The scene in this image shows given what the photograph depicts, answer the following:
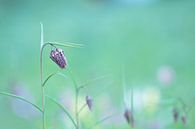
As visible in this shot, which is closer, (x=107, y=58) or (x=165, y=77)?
(x=165, y=77)

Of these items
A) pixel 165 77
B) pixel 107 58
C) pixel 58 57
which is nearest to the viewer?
Result: pixel 58 57

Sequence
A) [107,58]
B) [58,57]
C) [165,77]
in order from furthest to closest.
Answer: [107,58]
[165,77]
[58,57]

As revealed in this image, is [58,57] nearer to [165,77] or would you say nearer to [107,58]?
A: [165,77]

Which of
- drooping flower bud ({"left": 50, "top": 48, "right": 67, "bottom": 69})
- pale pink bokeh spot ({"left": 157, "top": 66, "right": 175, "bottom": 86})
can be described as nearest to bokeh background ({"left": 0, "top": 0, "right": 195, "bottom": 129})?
pale pink bokeh spot ({"left": 157, "top": 66, "right": 175, "bottom": 86})

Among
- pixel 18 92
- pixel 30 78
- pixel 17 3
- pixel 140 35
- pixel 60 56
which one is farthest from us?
pixel 17 3

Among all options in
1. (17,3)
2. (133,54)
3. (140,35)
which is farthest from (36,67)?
(17,3)

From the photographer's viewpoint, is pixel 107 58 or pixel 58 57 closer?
pixel 58 57

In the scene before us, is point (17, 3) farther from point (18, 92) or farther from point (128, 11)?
point (18, 92)

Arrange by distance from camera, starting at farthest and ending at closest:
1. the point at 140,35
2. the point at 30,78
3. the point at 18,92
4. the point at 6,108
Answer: the point at 140,35 < the point at 30,78 < the point at 6,108 < the point at 18,92

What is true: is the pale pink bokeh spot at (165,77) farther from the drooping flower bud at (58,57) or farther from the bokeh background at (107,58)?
the drooping flower bud at (58,57)

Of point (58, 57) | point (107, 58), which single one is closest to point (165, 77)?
point (107, 58)
